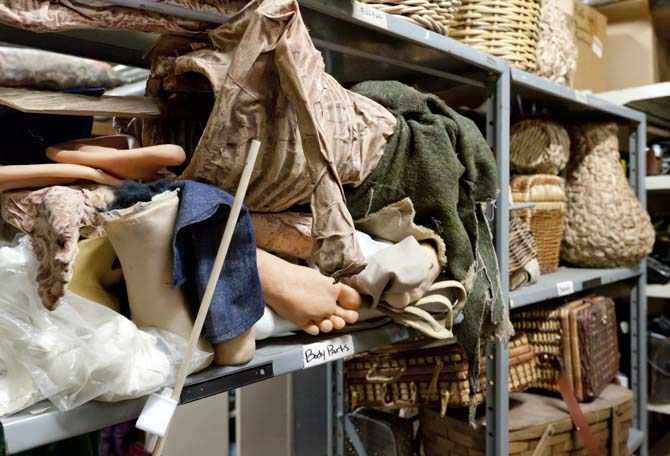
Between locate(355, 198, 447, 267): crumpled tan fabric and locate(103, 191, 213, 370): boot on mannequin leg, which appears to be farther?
locate(355, 198, 447, 267): crumpled tan fabric

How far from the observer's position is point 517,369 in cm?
147

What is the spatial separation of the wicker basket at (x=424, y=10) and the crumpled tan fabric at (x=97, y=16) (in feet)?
1.03

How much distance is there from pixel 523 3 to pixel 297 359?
98 centimetres

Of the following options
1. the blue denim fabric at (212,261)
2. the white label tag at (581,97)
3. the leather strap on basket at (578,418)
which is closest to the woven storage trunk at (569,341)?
the leather strap on basket at (578,418)

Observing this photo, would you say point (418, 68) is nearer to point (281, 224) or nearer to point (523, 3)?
point (523, 3)

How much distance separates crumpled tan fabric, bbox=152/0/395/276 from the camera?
26.4 inches

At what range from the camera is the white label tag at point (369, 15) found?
0.87 meters

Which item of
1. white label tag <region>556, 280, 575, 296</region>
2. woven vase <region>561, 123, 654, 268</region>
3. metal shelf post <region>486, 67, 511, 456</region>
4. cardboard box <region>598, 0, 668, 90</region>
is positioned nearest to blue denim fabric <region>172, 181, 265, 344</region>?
metal shelf post <region>486, 67, 511, 456</region>

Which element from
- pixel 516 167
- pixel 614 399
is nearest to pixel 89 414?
pixel 516 167

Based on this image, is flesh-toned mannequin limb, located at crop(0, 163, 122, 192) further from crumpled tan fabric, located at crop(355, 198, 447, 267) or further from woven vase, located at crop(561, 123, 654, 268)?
woven vase, located at crop(561, 123, 654, 268)

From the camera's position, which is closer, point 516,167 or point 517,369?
point 517,369

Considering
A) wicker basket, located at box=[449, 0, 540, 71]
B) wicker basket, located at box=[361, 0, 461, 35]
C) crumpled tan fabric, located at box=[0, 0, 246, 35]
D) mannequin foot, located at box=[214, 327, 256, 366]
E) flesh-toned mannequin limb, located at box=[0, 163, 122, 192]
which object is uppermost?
wicker basket, located at box=[449, 0, 540, 71]

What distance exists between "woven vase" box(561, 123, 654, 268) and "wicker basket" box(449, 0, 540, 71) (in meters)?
0.68

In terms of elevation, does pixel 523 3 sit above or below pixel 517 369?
above
